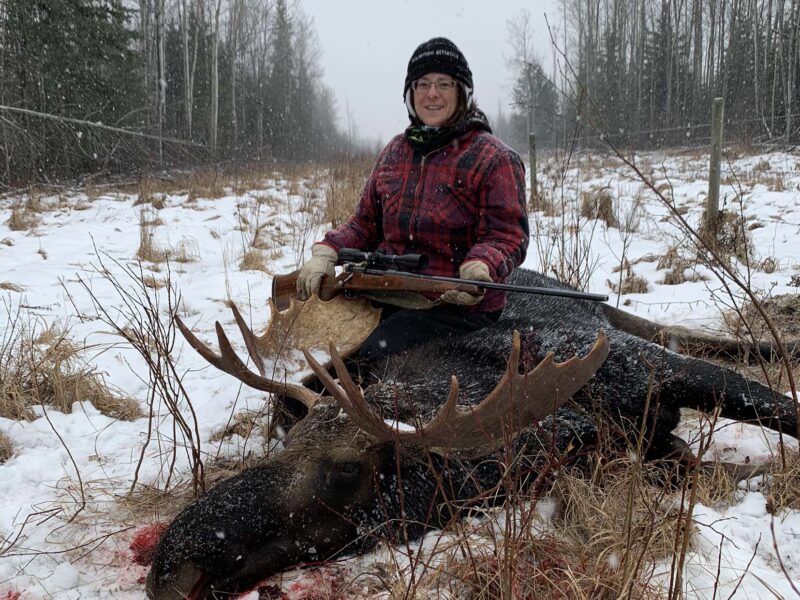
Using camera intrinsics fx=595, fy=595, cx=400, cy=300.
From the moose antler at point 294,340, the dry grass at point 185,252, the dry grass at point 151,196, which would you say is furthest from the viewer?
the dry grass at point 151,196

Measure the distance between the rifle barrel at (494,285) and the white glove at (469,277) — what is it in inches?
2.2

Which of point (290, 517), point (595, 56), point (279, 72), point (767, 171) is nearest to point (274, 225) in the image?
point (290, 517)

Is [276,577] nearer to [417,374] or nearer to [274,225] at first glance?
[417,374]

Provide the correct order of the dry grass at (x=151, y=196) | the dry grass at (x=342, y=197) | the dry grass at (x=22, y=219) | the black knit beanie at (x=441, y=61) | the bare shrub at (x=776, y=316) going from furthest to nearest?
the dry grass at (x=151, y=196) < the dry grass at (x=342, y=197) < the dry grass at (x=22, y=219) < the bare shrub at (x=776, y=316) < the black knit beanie at (x=441, y=61)

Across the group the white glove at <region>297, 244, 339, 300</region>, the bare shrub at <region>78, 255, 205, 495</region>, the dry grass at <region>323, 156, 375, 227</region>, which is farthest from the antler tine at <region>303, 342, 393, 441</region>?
the dry grass at <region>323, 156, 375, 227</region>

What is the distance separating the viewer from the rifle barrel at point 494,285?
240cm

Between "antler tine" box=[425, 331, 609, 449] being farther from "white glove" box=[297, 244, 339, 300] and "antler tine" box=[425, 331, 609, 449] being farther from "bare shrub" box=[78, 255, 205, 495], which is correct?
"white glove" box=[297, 244, 339, 300]

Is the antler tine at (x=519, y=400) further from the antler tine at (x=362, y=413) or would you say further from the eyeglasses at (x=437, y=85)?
the eyeglasses at (x=437, y=85)

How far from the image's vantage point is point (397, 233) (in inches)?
128

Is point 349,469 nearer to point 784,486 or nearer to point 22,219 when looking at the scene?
point 784,486

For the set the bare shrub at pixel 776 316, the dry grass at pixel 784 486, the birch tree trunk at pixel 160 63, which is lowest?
the dry grass at pixel 784 486

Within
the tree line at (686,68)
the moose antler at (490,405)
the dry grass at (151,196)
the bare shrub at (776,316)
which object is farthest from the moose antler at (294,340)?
the tree line at (686,68)

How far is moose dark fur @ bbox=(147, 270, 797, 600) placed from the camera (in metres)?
1.78

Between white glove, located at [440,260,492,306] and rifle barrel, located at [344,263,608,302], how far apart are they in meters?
0.06
